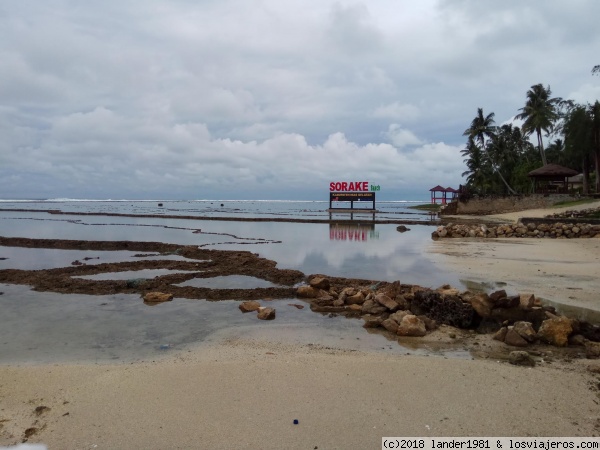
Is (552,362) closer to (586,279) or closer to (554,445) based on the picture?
(554,445)

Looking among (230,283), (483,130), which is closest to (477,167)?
(483,130)

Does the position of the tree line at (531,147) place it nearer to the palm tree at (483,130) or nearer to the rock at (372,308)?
the palm tree at (483,130)

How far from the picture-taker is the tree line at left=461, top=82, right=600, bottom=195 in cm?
4075

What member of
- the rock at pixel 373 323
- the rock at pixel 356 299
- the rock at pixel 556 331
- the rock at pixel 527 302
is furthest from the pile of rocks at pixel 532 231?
the rock at pixel 556 331

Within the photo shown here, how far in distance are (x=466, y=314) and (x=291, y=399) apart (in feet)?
14.3

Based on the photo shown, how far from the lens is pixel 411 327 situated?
710 cm

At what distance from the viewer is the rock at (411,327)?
279 inches

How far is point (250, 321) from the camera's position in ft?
27.3

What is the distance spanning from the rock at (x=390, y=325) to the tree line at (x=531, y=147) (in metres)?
42.5

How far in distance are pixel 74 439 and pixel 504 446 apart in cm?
376

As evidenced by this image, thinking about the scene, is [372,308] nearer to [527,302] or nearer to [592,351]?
[527,302]

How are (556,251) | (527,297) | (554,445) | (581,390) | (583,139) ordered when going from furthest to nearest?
(583,139) → (556,251) → (527,297) → (581,390) → (554,445)

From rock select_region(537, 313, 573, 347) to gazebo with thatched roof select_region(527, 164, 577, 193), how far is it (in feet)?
141

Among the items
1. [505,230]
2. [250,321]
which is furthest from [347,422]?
[505,230]
